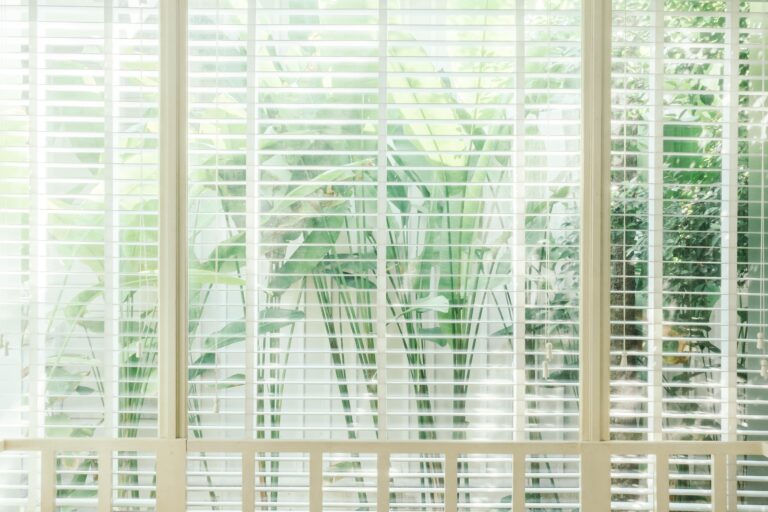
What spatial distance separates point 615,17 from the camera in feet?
6.55

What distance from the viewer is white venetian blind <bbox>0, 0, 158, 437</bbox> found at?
2.00 meters

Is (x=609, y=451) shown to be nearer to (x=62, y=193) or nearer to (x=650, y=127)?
(x=650, y=127)

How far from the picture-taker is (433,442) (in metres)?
1.98

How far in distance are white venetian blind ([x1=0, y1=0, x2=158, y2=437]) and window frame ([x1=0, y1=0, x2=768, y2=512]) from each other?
53mm

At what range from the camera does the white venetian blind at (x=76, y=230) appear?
6.56ft

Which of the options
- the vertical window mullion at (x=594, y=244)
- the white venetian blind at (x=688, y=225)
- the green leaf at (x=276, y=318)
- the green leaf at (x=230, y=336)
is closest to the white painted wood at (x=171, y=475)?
the green leaf at (x=230, y=336)

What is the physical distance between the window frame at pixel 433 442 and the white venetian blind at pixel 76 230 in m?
0.05

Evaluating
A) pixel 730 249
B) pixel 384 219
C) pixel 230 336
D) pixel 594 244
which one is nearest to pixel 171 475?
pixel 230 336

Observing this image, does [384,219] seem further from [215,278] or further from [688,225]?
[688,225]

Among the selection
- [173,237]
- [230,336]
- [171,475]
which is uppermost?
[173,237]

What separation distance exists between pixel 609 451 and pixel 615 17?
4.08ft

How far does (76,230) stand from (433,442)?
1198mm

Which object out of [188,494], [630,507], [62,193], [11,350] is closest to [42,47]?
[62,193]

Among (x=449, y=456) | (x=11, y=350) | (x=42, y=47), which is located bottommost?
(x=449, y=456)
